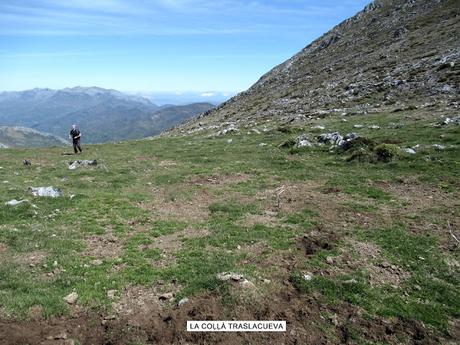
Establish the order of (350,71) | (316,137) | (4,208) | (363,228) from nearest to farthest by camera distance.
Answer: (363,228), (4,208), (316,137), (350,71)

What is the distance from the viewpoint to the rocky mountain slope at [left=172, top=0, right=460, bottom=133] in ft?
163

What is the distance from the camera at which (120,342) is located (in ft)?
32.0

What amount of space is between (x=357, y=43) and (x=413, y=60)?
3663cm

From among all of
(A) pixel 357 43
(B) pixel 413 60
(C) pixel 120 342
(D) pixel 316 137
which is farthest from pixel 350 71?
(C) pixel 120 342

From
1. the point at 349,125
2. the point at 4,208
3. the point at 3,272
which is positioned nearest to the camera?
the point at 3,272

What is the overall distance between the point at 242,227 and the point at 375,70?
58990 mm

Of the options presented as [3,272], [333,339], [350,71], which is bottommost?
[333,339]

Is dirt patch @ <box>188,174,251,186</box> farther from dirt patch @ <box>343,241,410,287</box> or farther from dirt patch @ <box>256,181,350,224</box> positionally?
dirt patch @ <box>343,241,410,287</box>

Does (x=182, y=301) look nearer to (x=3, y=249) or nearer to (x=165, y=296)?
(x=165, y=296)

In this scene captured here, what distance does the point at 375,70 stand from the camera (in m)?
66.1

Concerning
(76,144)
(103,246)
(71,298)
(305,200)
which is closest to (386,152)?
(305,200)

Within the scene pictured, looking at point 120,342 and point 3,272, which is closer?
point 120,342

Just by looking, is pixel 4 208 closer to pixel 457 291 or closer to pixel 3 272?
pixel 3 272

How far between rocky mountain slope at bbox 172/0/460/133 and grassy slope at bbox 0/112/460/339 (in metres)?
20.5
